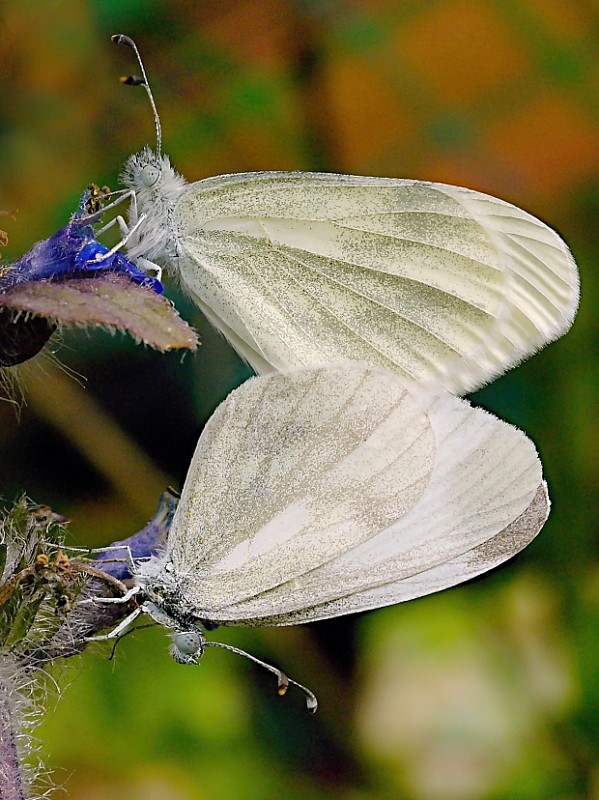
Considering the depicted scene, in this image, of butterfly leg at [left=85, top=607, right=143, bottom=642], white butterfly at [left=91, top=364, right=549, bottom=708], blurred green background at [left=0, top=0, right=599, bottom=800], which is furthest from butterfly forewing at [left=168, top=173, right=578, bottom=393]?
blurred green background at [left=0, top=0, right=599, bottom=800]

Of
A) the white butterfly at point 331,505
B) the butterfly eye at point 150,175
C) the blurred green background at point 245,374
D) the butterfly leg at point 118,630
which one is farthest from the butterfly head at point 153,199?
the blurred green background at point 245,374

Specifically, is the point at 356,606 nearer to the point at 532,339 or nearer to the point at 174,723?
the point at 532,339

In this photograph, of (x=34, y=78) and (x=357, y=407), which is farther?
(x=34, y=78)

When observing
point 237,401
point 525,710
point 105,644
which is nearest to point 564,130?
point 525,710

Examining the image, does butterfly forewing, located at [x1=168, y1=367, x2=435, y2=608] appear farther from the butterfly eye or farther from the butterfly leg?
the butterfly eye

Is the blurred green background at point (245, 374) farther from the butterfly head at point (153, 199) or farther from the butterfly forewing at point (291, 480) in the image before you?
the butterfly forewing at point (291, 480)

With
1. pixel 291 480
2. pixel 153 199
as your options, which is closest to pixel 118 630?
pixel 291 480

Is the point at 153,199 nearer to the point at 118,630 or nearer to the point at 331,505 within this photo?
the point at 331,505
